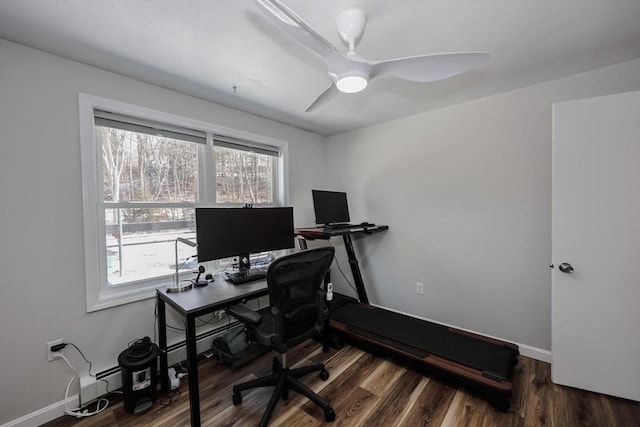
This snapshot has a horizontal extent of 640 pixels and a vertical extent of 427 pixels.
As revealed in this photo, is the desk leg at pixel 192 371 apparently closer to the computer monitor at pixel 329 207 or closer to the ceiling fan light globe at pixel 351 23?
the computer monitor at pixel 329 207

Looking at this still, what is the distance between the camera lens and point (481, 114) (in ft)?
7.96

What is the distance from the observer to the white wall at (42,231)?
1523 millimetres

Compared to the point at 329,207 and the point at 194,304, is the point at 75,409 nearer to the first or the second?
the point at 194,304

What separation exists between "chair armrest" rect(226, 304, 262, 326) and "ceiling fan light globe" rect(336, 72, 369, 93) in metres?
1.45

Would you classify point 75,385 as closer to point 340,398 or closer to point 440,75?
point 340,398

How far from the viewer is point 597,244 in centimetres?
175

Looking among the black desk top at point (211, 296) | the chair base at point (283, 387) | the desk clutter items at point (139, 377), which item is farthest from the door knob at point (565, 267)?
the desk clutter items at point (139, 377)

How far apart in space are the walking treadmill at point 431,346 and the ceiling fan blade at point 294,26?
1616mm

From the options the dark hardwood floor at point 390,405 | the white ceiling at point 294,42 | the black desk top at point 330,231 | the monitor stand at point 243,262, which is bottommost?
the dark hardwood floor at point 390,405

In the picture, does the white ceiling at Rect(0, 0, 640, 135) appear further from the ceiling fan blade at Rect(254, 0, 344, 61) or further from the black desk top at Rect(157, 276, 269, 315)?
the black desk top at Rect(157, 276, 269, 315)

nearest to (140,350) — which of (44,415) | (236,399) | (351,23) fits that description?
(44,415)

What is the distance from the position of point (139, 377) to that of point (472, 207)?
3068 millimetres

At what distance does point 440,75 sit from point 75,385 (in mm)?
3052

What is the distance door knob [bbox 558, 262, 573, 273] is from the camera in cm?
181
